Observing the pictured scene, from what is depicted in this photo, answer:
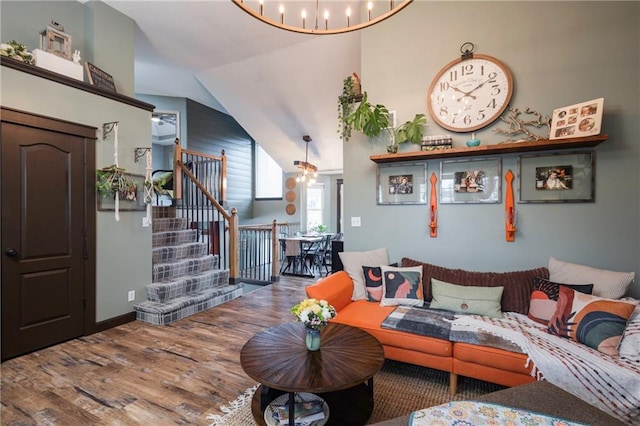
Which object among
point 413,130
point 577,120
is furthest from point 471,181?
point 577,120

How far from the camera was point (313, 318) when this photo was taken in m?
1.74

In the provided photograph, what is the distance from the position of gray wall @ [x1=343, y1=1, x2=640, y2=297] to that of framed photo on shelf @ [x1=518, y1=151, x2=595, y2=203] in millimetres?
65

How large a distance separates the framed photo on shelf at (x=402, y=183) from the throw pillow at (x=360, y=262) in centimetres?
60

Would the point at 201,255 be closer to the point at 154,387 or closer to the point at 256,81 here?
the point at 154,387

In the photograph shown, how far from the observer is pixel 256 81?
17.5 feet

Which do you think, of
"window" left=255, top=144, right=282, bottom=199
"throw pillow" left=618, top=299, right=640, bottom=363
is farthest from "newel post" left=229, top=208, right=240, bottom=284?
"throw pillow" left=618, top=299, right=640, bottom=363

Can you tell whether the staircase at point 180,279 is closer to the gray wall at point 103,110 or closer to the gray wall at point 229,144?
the gray wall at point 103,110

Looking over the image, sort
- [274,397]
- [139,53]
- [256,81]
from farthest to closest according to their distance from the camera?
[256,81] < [139,53] < [274,397]

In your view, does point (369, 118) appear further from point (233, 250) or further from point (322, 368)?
point (233, 250)

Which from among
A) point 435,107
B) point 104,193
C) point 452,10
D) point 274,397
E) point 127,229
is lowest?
point 274,397

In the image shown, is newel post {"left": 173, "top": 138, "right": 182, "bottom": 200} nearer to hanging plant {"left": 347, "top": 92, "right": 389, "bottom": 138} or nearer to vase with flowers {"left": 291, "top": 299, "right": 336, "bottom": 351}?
hanging plant {"left": 347, "top": 92, "right": 389, "bottom": 138}

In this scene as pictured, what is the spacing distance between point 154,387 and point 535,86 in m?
4.22

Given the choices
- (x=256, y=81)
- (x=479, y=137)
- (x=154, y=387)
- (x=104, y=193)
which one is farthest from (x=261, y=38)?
(x=154, y=387)

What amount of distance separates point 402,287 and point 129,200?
337 centimetres
